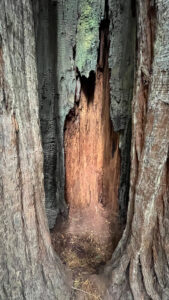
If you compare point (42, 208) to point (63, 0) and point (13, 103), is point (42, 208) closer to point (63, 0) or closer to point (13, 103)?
point (13, 103)

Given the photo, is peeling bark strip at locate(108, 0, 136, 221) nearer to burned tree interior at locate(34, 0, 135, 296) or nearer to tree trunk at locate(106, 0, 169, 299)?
burned tree interior at locate(34, 0, 135, 296)

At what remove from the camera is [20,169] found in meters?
0.74

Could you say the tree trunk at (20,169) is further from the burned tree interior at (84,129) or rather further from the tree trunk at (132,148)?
the burned tree interior at (84,129)

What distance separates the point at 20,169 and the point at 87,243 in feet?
3.05

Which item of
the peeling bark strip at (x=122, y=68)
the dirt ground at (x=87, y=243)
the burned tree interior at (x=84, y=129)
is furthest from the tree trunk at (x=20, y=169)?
the peeling bark strip at (x=122, y=68)

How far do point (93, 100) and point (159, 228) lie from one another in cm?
96

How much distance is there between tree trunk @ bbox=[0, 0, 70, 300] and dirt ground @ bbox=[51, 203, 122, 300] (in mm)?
223

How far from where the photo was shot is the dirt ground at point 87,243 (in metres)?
1.04

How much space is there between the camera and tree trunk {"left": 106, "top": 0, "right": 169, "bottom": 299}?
70 centimetres

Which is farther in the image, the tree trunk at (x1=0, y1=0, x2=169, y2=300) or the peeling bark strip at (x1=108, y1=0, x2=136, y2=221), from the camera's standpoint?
the peeling bark strip at (x1=108, y1=0, x2=136, y2=221)

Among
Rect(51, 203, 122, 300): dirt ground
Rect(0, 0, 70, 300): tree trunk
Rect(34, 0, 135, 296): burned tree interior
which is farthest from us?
Rect(34, 0, 135, 296): burned tree interior

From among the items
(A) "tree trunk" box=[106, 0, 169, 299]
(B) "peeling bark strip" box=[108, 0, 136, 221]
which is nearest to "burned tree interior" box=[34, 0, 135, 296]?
(B) "peeling bark strip" box=[108, 0, 136, 221]

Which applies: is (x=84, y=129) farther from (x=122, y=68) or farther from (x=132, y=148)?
(x=132, y=148)

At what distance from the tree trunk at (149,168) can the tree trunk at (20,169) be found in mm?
422
